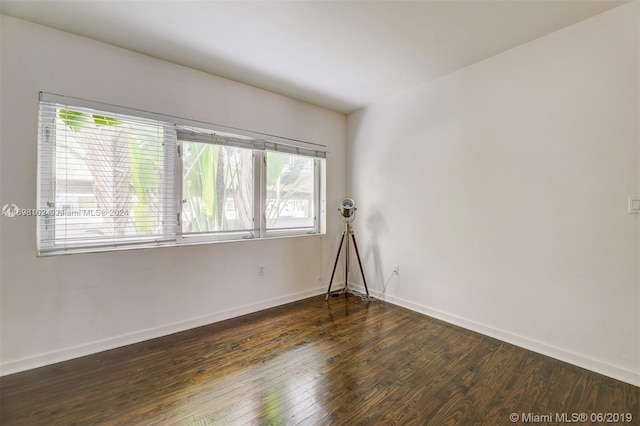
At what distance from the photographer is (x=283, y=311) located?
3.12 m

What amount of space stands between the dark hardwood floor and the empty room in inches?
0.7

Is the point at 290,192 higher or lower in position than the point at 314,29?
lower

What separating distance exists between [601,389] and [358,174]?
306 centimetres

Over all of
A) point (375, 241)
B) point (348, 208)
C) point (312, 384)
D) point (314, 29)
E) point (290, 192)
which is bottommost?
point (312, 384)

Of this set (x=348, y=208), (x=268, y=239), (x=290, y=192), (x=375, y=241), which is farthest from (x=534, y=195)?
(x=268, y=239)

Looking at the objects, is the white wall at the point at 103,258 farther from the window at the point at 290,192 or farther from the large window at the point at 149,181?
the window at the point at 290,192

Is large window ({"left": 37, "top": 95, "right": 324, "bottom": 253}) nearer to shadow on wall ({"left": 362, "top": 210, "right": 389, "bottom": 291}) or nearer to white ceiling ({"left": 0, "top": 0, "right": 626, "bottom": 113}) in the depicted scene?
white ceiling ({"left": 0, "top": 0, "right": 626, "bottom": 113})

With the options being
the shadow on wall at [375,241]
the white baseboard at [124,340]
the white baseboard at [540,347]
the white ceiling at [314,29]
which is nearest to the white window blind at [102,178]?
the white ceiling at [314,29]

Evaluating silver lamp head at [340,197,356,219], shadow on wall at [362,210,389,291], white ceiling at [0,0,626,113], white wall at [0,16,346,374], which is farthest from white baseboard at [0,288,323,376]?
white ceiling at [0,0,626,113]

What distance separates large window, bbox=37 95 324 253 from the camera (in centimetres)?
214

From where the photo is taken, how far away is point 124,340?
7.70ft

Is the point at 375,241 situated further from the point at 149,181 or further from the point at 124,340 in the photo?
the point at 124,340

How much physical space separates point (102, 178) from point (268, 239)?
170cm

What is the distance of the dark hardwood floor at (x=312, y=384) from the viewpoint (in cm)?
158
